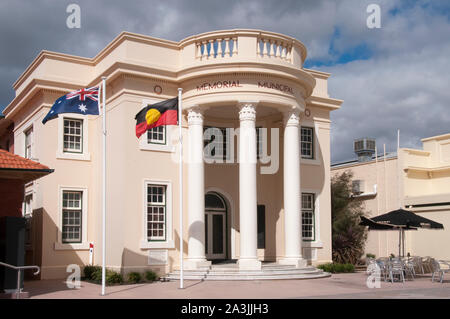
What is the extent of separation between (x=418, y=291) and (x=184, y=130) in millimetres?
10079

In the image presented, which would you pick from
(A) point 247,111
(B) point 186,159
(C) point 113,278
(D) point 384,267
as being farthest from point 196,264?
(D) point 384,267

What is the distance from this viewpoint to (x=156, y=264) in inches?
808

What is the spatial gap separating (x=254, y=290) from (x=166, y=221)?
5.67 metres

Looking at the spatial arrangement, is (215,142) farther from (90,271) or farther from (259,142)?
(90,271)

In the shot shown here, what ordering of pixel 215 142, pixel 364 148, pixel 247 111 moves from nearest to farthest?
pixel 247 111
pixel 215 142
pixel 364 148

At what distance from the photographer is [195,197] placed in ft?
67.5

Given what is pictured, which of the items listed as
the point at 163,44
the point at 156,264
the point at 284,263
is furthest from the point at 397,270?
the point at 163,44

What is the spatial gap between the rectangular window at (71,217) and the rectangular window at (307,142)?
9678 mm

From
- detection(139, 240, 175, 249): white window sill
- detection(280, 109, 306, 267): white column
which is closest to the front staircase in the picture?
detection(280, 109, 306, 267): white column

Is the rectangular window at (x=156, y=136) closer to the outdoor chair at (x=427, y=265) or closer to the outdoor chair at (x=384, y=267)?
the outdoor chair at (x=384, y=267)

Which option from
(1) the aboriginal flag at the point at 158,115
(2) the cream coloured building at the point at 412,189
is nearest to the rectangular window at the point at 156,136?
(1) the aboriginal flag at the point at 158,115

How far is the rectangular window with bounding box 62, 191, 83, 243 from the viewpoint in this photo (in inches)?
880

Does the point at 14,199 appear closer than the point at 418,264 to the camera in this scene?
Yes
